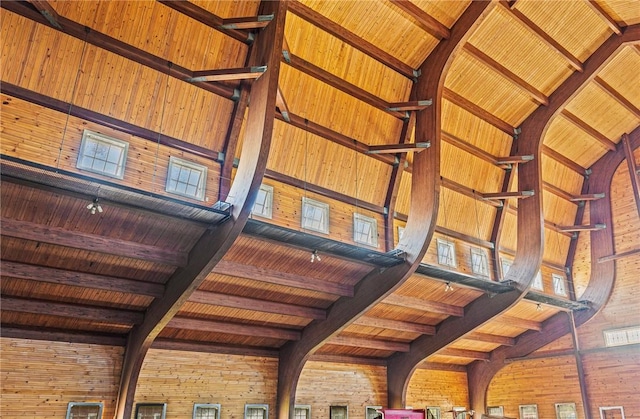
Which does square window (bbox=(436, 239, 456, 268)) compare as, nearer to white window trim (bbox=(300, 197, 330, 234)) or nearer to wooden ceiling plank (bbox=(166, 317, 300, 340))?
white window trim (bbox=(300, 197, 330, 234))

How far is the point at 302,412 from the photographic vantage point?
639 inches

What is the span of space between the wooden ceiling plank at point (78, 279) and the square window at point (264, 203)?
3153 mm

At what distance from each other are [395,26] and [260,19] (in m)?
4.49

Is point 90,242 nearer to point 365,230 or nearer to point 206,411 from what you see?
point 206,411

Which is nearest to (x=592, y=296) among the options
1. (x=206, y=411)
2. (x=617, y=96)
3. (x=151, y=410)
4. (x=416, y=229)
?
(x=617, y=96)

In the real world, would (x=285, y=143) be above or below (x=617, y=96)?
below

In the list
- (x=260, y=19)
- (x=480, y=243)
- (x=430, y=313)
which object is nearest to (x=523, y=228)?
(x=480, y=243)

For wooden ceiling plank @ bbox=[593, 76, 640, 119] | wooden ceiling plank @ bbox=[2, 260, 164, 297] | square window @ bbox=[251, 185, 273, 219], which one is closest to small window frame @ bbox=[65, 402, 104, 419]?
wooden ceiling plank @ bbox=[2, 260, 164, 297]

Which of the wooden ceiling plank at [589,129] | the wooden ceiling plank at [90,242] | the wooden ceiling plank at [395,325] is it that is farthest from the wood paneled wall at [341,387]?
the wooden ceiling plank at [589,129]

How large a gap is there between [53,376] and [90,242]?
4.41 m

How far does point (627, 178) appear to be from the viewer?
19.2 metres

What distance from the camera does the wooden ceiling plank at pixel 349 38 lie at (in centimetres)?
1255

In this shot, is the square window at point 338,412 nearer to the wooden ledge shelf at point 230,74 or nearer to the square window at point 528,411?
the square window at point 528,411

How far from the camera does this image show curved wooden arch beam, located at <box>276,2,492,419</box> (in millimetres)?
12945
